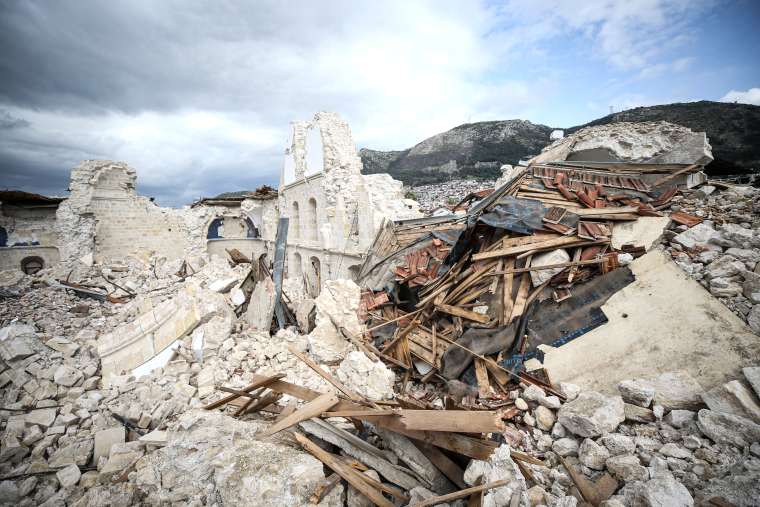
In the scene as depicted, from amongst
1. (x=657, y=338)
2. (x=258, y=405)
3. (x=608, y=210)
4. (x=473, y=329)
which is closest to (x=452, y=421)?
(x=258, y=405)

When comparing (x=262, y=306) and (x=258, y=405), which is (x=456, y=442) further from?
(x=262, y=306)

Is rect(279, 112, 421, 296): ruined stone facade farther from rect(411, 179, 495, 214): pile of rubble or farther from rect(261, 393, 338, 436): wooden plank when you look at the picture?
rect(261, 393, 338, 436): wooden plank

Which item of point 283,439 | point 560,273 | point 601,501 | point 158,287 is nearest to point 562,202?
point 560,273

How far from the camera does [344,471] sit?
2.24m

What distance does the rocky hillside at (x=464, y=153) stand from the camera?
140 ft

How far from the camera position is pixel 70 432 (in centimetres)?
396

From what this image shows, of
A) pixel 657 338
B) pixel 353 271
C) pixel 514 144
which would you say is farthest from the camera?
pixel 514 144

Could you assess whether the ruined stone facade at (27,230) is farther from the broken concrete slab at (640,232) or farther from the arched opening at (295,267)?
the broken concrete slab at (640,232)

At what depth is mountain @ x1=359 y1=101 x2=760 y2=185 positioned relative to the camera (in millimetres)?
22062

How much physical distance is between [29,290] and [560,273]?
1770 centimetres

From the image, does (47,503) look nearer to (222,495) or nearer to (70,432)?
(70,432)

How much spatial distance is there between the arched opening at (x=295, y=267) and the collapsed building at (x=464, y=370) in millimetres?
5898

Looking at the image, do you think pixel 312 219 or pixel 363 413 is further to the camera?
pixel 312 219

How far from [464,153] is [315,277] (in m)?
44.1
